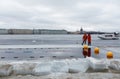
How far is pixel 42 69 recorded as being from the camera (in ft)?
24.3

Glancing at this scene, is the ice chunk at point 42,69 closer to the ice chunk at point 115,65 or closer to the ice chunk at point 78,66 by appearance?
the ice chunk at point 78,66

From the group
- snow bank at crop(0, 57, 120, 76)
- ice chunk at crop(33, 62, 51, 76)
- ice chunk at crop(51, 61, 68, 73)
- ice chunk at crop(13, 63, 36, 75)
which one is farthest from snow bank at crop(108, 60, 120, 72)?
ice chunk at crop(13, 63, 36, 75)

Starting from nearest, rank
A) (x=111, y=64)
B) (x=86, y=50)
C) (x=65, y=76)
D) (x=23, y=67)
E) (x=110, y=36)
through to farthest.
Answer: (x=65, y=76), (x=23, y=67), (x=111, y=64), (x=86, y=50), (x=110, y=36)

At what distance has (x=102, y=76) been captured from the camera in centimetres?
700

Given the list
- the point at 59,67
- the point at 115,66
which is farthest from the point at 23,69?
the point at 115,66

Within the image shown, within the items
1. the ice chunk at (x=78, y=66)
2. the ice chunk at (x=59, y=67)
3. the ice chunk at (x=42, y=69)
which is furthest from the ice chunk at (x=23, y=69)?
the ice chunk at (x=78, y=66)

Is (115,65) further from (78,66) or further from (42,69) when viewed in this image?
(42,69)

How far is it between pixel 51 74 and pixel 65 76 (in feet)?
1.73

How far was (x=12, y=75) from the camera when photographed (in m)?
7.27

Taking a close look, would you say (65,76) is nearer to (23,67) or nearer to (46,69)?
(46,69)

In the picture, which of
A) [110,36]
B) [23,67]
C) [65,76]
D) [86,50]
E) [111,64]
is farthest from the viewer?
[110,36]

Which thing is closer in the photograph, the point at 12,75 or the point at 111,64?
the point at 12,75

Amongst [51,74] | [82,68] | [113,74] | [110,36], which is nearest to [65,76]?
[51,74]

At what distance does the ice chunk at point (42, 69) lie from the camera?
7.31 meters
